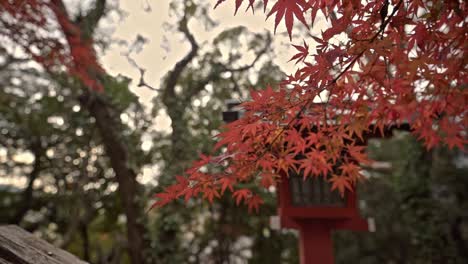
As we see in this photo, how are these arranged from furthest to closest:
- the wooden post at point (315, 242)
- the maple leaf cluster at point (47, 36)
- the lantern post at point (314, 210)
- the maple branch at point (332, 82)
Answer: the maple leaf cluster at point (47, 36) < the wooden post at point (315, 242) < the lantern post at point (314, 210) < the maple branch at point (332, 82)

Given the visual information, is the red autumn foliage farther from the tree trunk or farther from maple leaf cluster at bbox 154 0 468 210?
the tree trunk

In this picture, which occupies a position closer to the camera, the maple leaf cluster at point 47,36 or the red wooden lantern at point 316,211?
the red wooden lantern at point 316,211

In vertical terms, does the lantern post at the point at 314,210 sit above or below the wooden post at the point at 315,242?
above

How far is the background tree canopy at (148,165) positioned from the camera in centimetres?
479

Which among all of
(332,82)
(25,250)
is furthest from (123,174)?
(332,82)

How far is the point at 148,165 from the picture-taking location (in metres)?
5.32

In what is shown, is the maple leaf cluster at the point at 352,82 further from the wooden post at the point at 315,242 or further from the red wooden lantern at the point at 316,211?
the wooden post at the point at 315,242

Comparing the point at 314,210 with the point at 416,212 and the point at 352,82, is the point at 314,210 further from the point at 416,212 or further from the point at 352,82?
the point at 416,212

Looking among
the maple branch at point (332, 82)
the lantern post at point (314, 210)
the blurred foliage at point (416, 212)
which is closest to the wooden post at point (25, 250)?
the maple branch at point (332, 82)

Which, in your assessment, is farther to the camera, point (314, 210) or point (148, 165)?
point (148, 165)

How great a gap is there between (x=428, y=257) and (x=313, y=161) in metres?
5.10

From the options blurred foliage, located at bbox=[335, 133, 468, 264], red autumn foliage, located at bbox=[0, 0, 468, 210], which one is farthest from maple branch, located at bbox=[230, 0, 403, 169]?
blurred foliage, located at bbox=[335, 133, 468, 264]

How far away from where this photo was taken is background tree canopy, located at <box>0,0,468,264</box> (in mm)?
4789

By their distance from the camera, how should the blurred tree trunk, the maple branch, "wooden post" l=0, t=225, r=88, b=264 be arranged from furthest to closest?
the blurred tree trunk → "wooden post" l=0, t=225, r=88, b=264 → the maple branch
